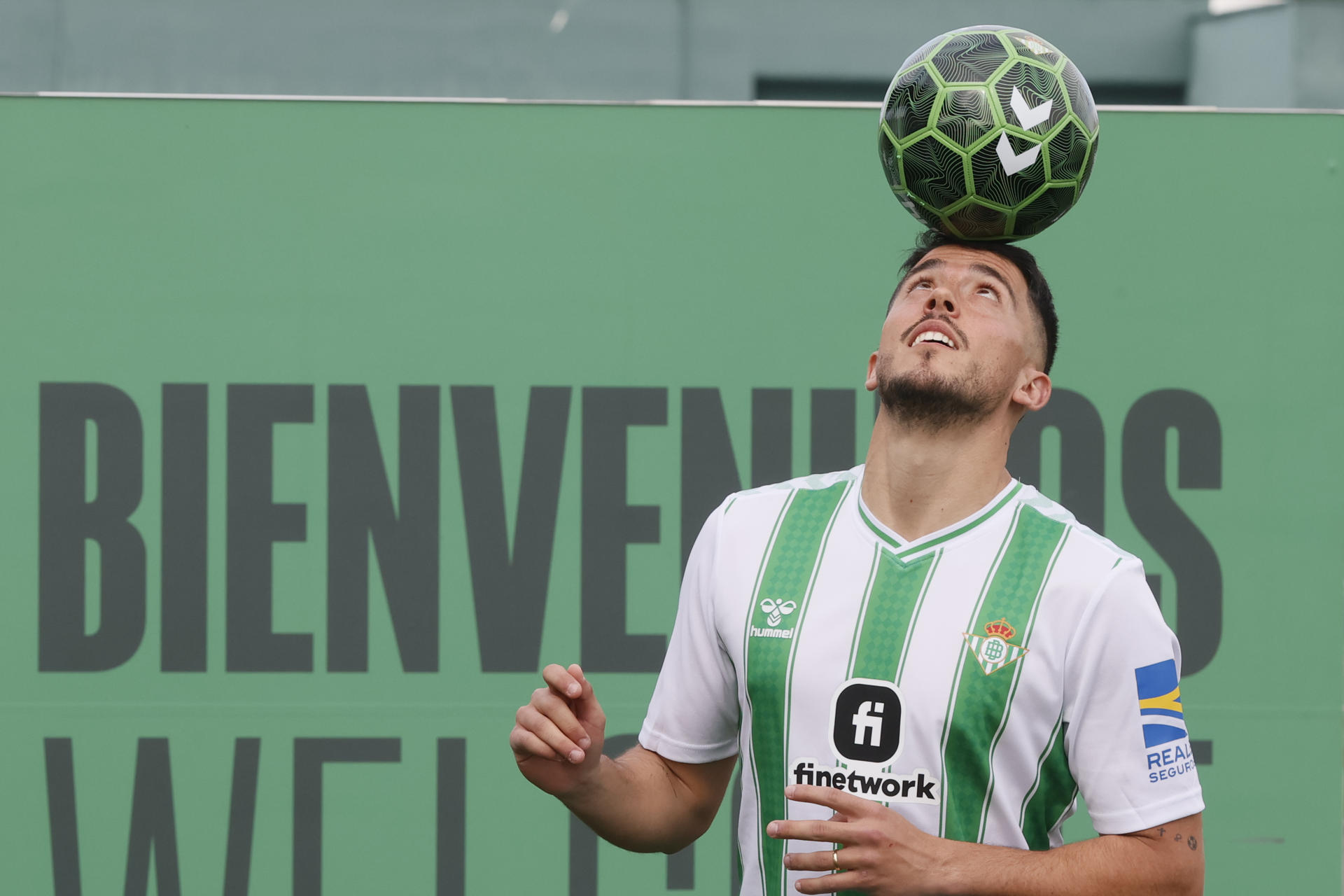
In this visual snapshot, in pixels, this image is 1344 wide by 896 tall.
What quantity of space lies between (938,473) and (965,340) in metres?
0.19

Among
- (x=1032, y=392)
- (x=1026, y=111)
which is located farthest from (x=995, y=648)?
(x=1026, y=111)

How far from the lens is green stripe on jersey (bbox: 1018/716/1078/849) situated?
160cm

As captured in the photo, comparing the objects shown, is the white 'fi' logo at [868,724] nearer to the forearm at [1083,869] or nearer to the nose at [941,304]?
the forearm at [1083,869]

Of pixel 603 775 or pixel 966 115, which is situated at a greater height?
pixel 966 115

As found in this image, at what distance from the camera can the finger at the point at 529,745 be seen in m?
1.56

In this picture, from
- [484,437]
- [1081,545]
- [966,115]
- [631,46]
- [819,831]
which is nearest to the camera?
[819,831]

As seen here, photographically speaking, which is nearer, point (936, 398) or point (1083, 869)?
point (1083, 869)

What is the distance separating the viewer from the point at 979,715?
1.57 m

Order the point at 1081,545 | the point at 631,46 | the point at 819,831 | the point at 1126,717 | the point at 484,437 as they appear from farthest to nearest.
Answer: the point at 631,46 → the point at 484,437 → the point at 1081,545 → the point at 1126,717 → the point at 819,831

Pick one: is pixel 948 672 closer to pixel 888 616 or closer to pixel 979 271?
pixel 888 616

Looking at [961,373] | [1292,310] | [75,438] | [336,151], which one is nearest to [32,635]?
[75,438]

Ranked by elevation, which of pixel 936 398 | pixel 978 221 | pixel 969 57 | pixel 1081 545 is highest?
pixel 969 57

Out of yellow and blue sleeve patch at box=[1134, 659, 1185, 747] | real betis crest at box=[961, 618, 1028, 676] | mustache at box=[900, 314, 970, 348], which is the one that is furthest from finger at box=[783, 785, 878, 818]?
mustache at box=[900, 314, 970, 348]

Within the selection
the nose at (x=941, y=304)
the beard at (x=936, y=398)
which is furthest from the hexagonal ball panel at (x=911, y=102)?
the beard at (x=936, y=398)
